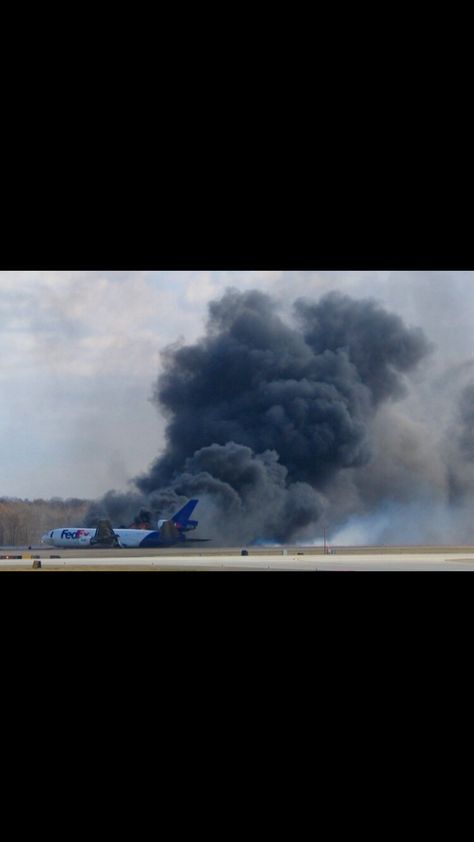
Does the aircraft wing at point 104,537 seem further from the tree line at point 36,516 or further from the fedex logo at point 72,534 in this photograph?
the tree line at point 36,516

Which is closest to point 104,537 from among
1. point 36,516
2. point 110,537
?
point 110,537

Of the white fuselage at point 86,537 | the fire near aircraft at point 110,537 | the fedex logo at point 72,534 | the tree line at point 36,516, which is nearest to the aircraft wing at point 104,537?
the fire near aircraft at point 110,537

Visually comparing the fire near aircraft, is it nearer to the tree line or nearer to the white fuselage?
the white fuselage

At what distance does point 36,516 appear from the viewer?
243 ft

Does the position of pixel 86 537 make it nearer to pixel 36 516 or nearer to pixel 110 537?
pixel 110 537

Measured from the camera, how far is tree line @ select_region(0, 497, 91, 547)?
239ft

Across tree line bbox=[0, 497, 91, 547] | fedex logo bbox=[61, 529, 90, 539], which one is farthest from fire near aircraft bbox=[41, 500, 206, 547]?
tree line bbox=[0, 497, 91, 547]

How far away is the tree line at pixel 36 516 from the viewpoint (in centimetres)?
7294
